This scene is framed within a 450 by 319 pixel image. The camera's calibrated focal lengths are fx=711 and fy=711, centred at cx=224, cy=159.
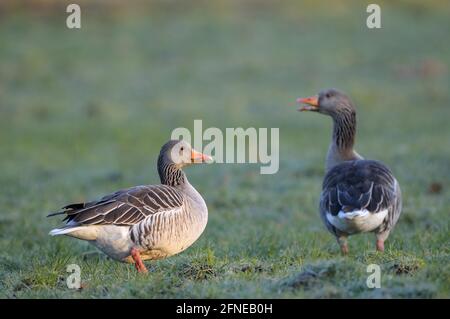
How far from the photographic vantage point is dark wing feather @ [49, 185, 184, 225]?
22.4ft

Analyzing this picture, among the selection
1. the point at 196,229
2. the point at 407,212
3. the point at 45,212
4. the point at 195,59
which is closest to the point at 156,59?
the point at 195,59

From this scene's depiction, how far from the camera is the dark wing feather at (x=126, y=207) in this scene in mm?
6836

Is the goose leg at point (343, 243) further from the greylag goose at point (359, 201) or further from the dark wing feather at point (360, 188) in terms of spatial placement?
the dark wing feather at point (360, 188)

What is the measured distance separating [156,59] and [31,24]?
20.3 ft

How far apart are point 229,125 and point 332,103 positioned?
8577 millimetres

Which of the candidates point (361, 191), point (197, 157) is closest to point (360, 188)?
point (361, 191)

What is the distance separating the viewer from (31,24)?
27.5m

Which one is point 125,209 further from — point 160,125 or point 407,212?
point 160,125

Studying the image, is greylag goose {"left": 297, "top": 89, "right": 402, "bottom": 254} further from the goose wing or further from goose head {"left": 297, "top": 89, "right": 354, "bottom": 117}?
goose head {"left": 297, "top": 89, "right": 354, "bottom": 117}

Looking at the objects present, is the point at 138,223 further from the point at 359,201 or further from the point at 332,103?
the point at 332,103

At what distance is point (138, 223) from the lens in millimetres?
6961

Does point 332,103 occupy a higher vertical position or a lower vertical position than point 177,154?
higher
